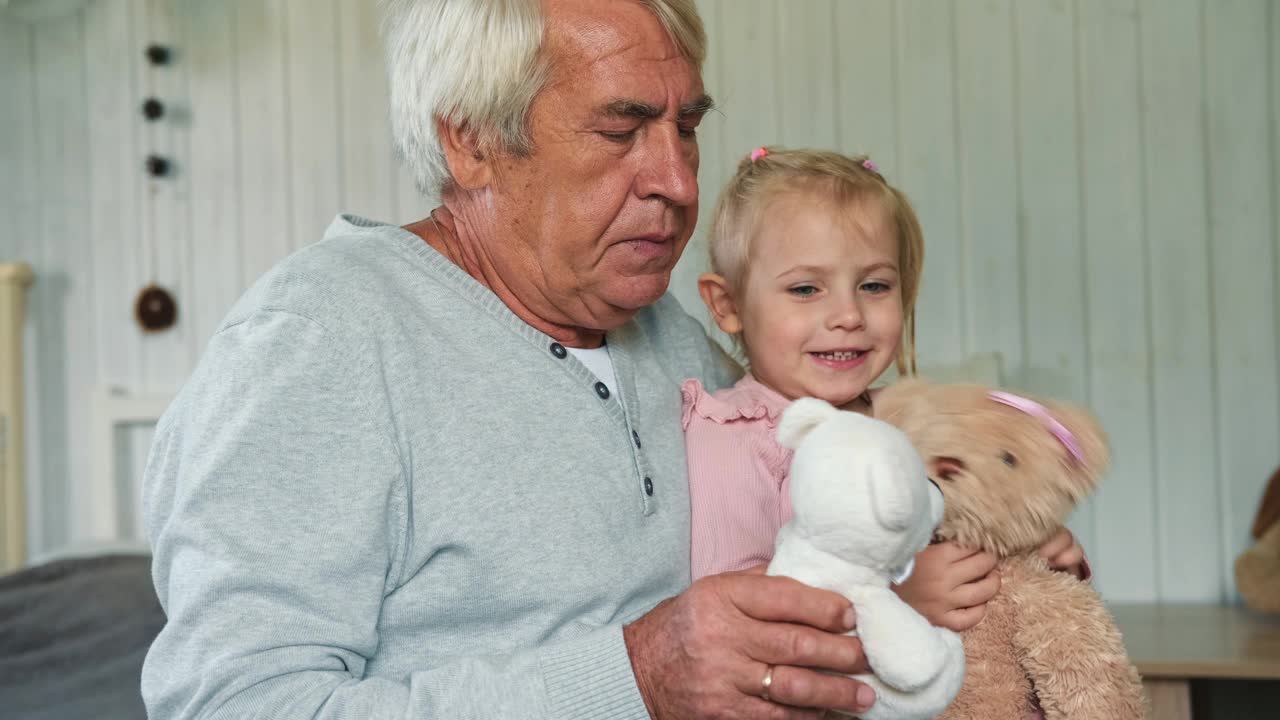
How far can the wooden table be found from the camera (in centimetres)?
216

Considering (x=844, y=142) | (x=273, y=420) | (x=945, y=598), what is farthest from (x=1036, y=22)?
(x=273, y=420)

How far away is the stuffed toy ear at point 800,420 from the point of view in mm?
962

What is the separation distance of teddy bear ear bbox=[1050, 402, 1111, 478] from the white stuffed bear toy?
0.23 metres

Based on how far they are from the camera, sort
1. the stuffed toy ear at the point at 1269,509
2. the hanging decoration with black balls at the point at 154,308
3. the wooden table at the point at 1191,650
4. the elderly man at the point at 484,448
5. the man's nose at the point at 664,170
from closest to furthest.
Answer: the elderly man at the point at 484,448, the man's nose at the point at 664,170, the wooden table at the point at 1191,650, the stuffed toy ear at the point at 1269,509, the hanging decoration with black balls at the point at 154,308

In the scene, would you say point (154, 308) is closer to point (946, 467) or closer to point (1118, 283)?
point (1118, 283)

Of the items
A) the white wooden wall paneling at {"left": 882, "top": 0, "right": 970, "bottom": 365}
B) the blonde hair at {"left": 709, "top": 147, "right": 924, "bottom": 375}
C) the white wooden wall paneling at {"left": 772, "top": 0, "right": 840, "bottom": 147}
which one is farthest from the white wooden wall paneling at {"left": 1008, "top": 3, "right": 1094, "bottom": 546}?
the blonde hair at {"left": 709, "top": 147, "right": 924, "bottom": 375}

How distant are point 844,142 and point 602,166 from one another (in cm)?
183

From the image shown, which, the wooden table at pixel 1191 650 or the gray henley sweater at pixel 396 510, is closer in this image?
the gray henley sweater at pixel 396 510

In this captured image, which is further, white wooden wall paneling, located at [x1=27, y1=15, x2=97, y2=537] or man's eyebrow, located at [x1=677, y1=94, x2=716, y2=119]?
white wooden wall paneling, located at [x1=27, y1=15, x2=97, y2=537]

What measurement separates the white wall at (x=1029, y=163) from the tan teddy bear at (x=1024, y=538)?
1828 mm

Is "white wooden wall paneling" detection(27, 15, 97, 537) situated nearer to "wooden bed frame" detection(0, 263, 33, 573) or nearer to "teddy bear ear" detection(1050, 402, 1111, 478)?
"wooden bed frame" detection(0, 263, 33, 573)

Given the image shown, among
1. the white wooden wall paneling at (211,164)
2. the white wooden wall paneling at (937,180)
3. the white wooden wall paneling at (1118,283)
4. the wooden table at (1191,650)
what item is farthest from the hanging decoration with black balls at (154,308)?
the wooden table at (1191,650)

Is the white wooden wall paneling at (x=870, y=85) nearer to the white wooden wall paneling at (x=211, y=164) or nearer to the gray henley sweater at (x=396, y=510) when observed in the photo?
the white wooden wall paneling at (x=211, y=164)

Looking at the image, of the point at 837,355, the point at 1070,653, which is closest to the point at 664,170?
the point at 837,355
